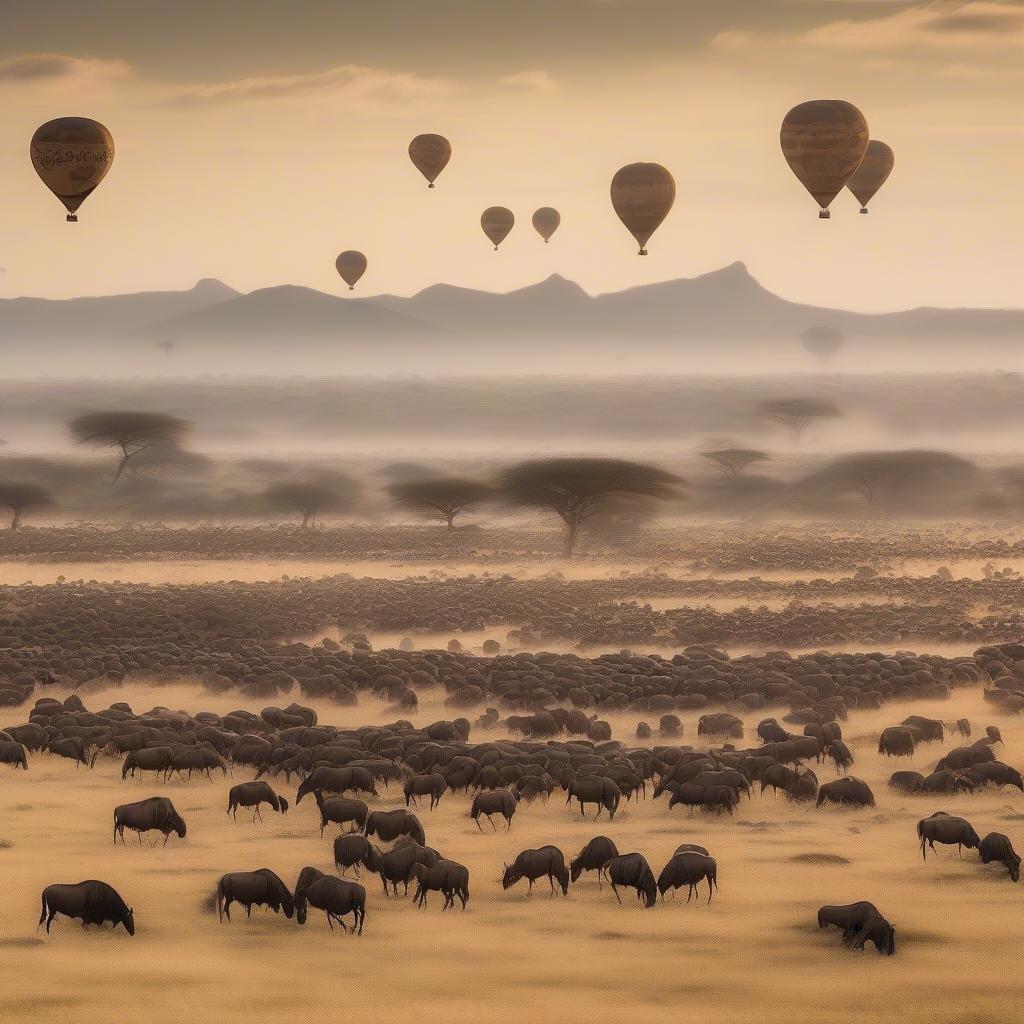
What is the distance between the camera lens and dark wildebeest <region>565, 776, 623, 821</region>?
2038cm

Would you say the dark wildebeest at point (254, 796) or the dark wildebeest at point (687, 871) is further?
the dark wildebeest at point (254, 796)

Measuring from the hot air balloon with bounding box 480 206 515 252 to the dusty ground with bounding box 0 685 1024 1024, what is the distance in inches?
1801

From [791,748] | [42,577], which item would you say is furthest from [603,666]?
[42,577]

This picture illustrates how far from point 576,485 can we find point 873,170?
28672 mm

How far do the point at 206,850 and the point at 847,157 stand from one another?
843 inches

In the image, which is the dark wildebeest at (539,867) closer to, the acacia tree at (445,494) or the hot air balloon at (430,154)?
the hot air balloon at (430,154)

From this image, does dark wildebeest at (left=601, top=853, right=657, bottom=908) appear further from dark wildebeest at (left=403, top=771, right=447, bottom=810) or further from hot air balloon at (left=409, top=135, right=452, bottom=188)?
hot air balloon at (left=409, top=135, right=452, bottom=188)

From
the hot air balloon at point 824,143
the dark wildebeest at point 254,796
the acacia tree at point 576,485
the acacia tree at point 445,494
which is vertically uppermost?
the acacia tree at point 445,494

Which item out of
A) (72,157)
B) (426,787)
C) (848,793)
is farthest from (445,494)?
(426,787)

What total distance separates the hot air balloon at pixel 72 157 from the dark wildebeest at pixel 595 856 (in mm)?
25489

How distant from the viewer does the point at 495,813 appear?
20.5m

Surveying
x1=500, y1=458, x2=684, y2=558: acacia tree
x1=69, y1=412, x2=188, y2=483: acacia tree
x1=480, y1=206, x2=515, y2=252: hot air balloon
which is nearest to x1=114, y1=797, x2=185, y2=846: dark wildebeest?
x1=480, y1=206, x2=515, y2=252: hot air balloon

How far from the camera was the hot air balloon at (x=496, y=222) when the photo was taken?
64.6 m

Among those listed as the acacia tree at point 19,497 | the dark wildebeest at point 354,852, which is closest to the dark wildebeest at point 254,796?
the dark wildebeest at point 354,852
